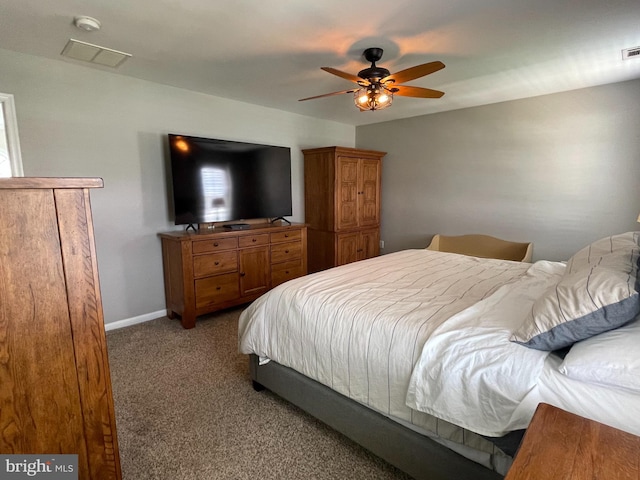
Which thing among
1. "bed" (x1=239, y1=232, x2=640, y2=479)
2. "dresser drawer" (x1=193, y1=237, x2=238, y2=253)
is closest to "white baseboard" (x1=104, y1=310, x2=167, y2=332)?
"dresser drawer" (x1=193, y1=237, x2=238, y2=253)

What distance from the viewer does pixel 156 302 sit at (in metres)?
3.46

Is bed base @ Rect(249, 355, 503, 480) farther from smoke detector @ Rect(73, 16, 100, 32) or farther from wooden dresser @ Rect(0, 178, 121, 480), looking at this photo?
smoke detector @ Rect(73, 16, 100, 32)

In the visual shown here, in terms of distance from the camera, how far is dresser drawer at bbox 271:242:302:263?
3.81 m

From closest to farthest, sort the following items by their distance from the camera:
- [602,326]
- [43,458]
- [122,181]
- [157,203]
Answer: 1. [43,458]
2. [602,326]
3. [122,181]
4. [157,203]

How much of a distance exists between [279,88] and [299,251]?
73.6 inches

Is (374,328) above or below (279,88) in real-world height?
below

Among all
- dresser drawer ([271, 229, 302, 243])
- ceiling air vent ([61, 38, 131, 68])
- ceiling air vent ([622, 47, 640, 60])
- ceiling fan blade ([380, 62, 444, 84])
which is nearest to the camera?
ceiling fan blade ([380, 62, 444, 84])

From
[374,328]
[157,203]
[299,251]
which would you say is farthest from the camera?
[299,251]

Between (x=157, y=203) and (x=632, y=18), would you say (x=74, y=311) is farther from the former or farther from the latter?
(x=632, y=18)

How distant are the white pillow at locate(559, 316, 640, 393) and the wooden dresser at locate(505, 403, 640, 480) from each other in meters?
0.26

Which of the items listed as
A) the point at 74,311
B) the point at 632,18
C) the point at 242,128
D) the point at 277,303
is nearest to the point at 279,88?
the point at 242,128

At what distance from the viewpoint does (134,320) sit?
10.8 feet

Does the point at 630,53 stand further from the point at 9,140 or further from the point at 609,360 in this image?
the point at 9,140

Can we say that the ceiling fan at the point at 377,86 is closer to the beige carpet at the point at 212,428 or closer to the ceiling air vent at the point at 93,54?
the ceiling air vent at the point at 93,54
